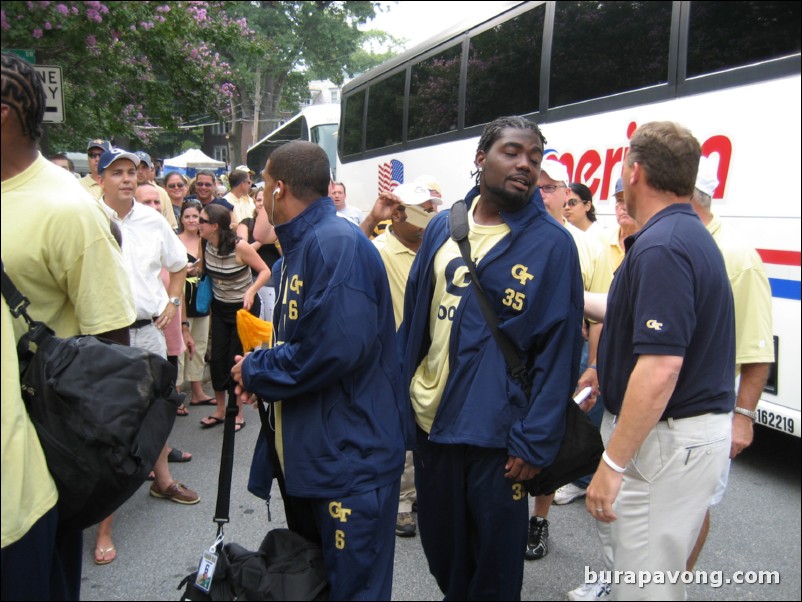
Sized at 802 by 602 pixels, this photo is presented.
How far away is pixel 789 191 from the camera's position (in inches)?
167

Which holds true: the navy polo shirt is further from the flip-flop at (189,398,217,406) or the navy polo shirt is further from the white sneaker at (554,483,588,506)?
the flip-flop at (189,398,217,406)

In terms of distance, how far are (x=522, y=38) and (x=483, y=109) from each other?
3.19ft

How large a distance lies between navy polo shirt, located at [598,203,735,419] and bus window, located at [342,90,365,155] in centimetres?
1071

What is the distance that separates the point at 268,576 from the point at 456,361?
0.93m

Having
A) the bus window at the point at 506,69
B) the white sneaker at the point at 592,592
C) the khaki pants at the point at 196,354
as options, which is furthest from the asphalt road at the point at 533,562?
the bus window at the point at 506,69

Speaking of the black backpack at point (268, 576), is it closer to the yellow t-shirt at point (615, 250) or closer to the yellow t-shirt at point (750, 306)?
the yellow t-shirt at point (750, 306)

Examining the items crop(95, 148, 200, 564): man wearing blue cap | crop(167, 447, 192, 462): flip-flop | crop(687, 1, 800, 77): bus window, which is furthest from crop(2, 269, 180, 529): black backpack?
crop(687, 1, 800, 77): bus window

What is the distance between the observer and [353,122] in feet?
42.1

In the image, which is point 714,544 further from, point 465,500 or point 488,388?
point 488,388

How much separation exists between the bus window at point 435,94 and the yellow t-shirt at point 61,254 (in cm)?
695

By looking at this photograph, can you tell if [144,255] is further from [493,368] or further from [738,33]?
[738,33]

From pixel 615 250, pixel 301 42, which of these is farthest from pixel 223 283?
pixel 301 42

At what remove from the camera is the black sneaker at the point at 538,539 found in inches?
136

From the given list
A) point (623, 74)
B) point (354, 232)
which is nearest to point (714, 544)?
point (354, 232)
